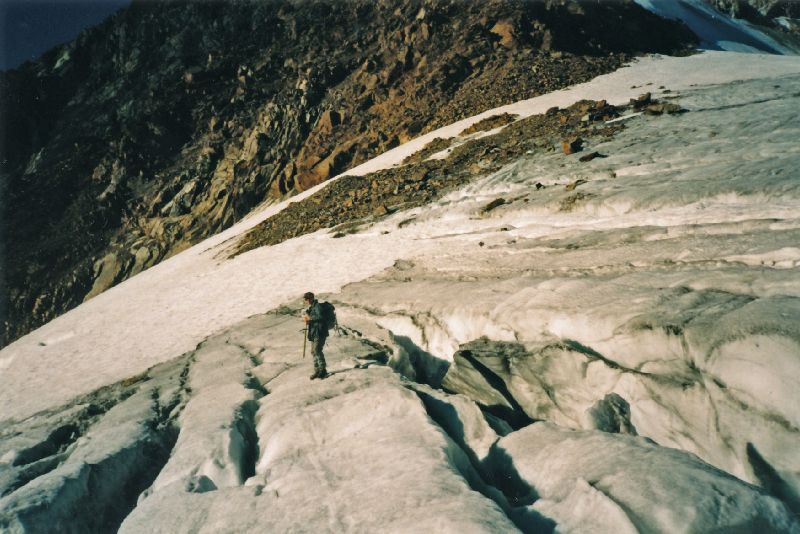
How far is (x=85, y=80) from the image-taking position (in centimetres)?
5878

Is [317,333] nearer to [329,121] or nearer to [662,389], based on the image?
[662,389]

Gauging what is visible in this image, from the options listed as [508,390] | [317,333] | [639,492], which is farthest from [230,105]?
[639,492]

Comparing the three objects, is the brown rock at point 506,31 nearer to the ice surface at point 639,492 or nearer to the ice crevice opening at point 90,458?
the ice crevice opening at point 90,458

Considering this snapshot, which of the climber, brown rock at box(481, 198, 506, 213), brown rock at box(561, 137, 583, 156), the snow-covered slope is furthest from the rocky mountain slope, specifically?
the climber

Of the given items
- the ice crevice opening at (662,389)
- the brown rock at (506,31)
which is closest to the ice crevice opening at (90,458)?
the ice crevice opening at (662,389)

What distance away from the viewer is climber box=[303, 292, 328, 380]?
7070mm

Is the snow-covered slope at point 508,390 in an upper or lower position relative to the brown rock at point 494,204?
lower

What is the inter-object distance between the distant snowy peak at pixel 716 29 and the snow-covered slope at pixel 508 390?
4538cm

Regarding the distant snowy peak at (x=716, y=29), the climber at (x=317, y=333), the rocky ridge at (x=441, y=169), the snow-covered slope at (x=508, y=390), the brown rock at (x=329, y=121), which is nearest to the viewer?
the snow-covered slope at (x=508, y=390)

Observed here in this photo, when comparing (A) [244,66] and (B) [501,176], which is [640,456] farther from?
(A) [244,66]

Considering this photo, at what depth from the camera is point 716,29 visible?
168 ft

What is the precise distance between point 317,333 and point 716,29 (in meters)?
64.2

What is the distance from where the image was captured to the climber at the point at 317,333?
7070 mm

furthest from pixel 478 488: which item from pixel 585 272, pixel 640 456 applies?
pixel 585 272
